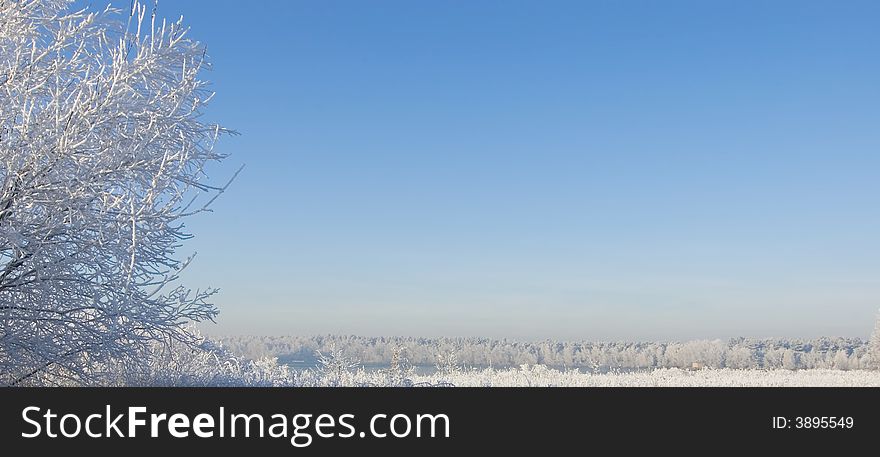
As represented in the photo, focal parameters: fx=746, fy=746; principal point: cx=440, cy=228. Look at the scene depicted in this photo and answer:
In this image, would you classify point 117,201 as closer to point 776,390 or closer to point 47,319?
point 47,319

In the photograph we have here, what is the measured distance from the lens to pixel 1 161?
846 centimetres

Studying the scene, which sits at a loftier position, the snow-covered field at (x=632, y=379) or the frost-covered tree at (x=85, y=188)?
the frost-covered tree at (x=85, y=188)

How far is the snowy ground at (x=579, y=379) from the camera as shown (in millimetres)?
13312

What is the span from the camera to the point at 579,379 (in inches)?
561

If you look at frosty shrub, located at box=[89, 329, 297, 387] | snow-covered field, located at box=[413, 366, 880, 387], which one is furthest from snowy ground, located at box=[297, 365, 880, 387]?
frosty shrub, located at box=[89, 329, 297, 387]

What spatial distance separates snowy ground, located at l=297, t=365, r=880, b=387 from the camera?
13312 mm

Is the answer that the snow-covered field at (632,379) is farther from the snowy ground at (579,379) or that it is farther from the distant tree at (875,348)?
the distant tree at (875,348)

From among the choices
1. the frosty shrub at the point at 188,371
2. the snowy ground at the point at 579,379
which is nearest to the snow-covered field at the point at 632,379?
the snowy ground at the point at 579,379

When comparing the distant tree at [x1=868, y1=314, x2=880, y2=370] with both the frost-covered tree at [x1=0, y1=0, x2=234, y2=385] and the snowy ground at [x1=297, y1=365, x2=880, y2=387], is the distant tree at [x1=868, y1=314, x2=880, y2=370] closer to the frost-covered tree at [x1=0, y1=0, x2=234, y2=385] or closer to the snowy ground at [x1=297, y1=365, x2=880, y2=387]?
the snowy ground at [x1=297, y1=365, x2=880, y2=387]

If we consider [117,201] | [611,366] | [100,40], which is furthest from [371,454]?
[611,366]

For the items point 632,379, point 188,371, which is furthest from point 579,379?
point 188,371

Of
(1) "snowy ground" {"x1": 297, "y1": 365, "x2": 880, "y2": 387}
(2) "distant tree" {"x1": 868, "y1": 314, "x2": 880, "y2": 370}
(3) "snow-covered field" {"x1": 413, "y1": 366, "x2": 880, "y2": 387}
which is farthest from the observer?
(2) "distant tree" {"x1": 868, "y1": 314, "x2": 880, "y2": 370}

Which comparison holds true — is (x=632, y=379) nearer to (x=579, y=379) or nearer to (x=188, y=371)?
(x=579, y=379)

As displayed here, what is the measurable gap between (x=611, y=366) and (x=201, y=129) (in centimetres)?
1104
